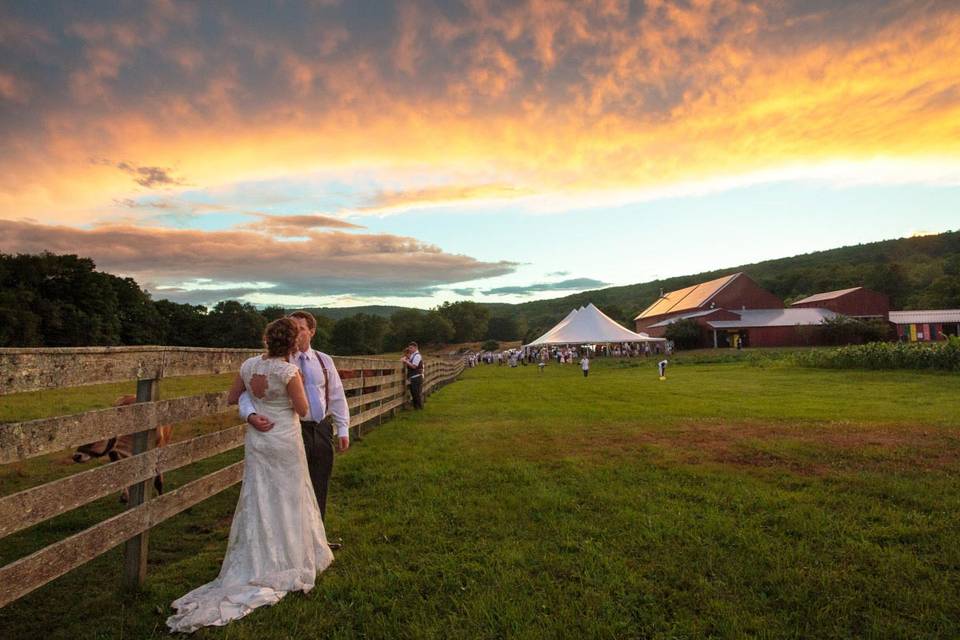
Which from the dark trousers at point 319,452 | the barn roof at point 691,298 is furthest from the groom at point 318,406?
the barn roof at point 691,298

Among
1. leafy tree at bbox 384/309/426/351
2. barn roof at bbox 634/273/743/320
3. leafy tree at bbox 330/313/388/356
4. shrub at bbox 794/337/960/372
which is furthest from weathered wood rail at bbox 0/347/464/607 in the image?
leafy tree at bbox 384/309/426/351

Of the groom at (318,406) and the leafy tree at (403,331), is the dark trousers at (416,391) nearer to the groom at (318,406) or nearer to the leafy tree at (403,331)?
the groom at (318,406)

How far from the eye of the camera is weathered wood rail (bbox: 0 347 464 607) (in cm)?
283

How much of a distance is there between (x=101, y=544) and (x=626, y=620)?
3.18 m

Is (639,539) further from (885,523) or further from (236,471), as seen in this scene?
(236,471)

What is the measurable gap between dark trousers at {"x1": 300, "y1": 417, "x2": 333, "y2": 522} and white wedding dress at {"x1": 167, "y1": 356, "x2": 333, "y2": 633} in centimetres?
61

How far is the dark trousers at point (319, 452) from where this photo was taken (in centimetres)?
489

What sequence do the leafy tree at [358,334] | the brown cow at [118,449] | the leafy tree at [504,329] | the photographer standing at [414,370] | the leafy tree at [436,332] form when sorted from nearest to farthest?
the brown cow at [118,449] < the photographer standing at [414,370] < the leafy tree at [358,334] < the leafy tree at [436,332] < the leafy tree at [504,329]

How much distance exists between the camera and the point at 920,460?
23.5ft

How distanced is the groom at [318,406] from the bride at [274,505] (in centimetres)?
40

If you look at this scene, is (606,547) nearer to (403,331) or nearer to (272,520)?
(272,520)

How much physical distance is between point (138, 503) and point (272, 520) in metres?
0.90

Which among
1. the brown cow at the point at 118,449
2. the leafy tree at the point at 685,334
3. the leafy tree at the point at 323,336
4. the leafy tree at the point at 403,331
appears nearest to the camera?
the brown cow at the point at 118,449

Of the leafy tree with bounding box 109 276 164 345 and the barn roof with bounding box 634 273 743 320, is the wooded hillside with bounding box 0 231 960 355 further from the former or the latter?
the barn roof with bounding box 634 273 743 320
